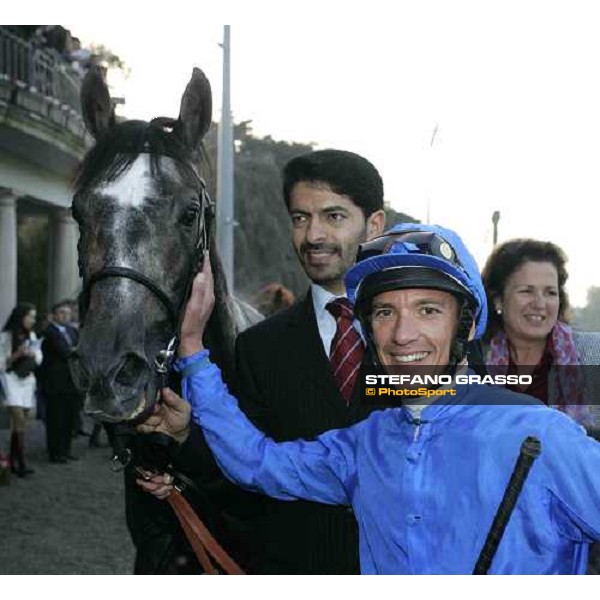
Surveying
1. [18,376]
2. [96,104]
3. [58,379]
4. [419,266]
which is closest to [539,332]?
[419,266]

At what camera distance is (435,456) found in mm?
1632

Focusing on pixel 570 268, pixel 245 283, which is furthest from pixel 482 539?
pixel 245 283

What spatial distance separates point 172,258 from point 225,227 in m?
2.34

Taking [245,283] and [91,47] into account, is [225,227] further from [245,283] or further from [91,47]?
[245,283]

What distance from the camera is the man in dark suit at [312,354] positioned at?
2260mm

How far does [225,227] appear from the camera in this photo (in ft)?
14.7

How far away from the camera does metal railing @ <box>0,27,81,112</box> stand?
529cm

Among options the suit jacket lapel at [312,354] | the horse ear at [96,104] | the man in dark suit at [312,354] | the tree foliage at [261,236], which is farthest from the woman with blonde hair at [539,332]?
the tree foliage at [261,236]

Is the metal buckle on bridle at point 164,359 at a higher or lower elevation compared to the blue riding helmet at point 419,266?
lower

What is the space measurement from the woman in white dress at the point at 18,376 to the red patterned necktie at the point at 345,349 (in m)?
5.95

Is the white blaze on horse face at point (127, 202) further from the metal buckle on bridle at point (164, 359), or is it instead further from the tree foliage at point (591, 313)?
the tree foliage at point (591, 313)

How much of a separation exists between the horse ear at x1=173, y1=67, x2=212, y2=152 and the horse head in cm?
1

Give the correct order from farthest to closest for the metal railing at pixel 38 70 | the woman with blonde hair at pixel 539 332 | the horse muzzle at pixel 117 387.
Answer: the metal railing at pixel 38 70
the woman with blonde hair at pixel 539 332
the horse muzzle at pixel 117 387

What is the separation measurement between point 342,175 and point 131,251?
72 centimetres
